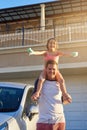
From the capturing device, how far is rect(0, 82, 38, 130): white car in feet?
15.4

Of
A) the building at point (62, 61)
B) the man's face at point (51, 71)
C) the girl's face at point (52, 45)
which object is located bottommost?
the building at point (62, 61)

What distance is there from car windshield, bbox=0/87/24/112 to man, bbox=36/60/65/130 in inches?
33.3

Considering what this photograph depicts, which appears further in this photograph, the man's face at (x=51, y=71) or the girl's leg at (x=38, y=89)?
the man's face at (x=51, y=71)

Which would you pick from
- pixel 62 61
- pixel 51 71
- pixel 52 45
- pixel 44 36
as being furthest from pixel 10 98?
pixel 44 36

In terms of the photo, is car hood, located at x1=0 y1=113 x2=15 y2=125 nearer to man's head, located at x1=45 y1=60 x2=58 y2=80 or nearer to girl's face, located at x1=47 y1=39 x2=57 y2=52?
man's head, located at x1=45 y1=60 x2=58 y2=80

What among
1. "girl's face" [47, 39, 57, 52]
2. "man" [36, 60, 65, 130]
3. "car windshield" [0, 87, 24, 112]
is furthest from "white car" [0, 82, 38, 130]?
"girl's face" [47, 39, 57, 52]

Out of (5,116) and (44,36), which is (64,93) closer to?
→ (5,116)

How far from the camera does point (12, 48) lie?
1452 cm

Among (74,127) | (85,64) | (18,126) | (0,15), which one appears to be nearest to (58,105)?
(18,126)

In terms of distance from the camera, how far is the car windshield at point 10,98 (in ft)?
17.2

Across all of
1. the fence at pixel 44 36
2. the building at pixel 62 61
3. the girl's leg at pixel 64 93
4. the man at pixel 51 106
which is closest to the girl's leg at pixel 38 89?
the man at pixel 51 106

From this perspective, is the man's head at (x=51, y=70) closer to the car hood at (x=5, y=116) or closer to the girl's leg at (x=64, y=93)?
the girl's leg at (x=64, y=93)

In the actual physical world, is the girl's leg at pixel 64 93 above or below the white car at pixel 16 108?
above

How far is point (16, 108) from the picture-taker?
5.22 metres
